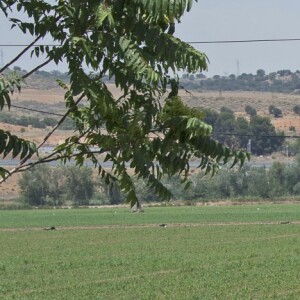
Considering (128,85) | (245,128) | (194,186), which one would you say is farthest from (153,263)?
(245,128)

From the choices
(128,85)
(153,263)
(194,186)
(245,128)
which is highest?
(245,128)

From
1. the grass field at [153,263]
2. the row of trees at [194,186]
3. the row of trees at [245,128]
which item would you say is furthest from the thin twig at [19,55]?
the row of trees at [194,186]

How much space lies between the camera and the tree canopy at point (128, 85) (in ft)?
19.7

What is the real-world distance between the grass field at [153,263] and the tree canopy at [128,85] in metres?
16.9

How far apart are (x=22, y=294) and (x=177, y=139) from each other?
753 inches

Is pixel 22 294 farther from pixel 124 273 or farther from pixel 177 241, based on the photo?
pixel 177 241

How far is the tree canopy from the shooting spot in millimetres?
5996

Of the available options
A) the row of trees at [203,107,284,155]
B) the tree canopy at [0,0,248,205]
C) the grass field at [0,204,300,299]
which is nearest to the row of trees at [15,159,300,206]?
the row of trees at [203,107,284,155]

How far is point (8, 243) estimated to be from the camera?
164 ft

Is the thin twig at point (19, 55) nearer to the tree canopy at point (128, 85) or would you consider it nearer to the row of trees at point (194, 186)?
the tree canopy at point (128, 85)

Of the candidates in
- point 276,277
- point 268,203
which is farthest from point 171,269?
point 268,203

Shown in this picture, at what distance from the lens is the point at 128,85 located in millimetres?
6305

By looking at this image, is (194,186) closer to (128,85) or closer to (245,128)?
(245,128)

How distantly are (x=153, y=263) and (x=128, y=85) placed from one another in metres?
27.9
